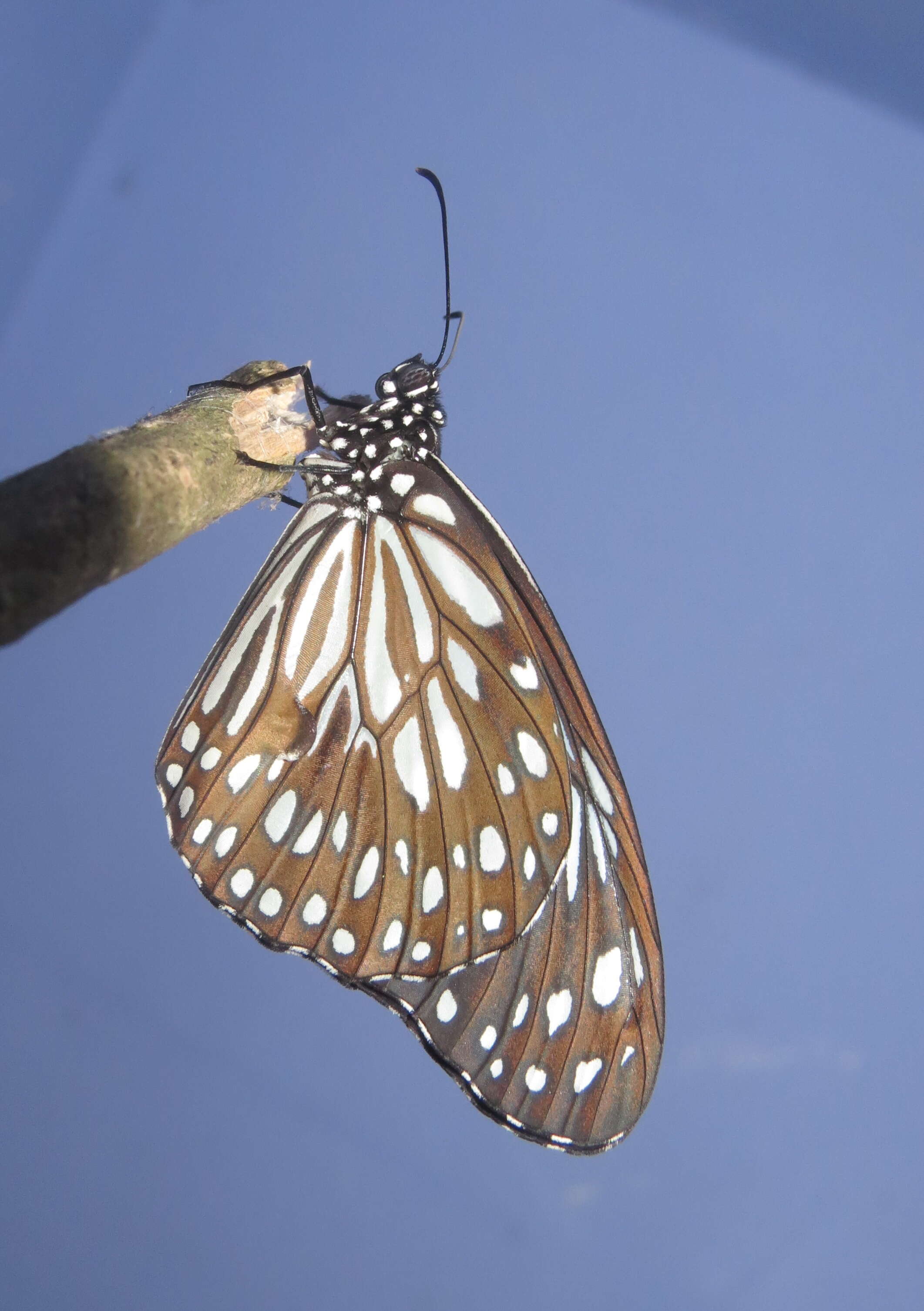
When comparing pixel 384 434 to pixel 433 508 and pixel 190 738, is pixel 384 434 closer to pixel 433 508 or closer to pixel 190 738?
pixel 433 508

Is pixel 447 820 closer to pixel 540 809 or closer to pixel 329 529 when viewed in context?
pixel 540 809

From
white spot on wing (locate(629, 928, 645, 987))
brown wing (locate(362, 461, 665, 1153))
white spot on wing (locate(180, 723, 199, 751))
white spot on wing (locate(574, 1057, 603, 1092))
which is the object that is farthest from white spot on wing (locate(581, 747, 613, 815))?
white spot on wing (locate(180, 723, 199, 751))

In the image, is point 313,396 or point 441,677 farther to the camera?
point 441,677

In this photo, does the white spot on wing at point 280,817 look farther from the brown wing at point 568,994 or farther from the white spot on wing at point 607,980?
the white spot on wing at point 607,980

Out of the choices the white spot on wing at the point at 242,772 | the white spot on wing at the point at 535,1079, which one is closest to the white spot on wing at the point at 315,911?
the white spot on wing at the point at 242,772

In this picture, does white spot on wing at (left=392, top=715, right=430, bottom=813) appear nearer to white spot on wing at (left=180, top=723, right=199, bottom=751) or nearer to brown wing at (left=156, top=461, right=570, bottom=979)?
brown wing at (left=156, top=461, right=570, bottom=979)

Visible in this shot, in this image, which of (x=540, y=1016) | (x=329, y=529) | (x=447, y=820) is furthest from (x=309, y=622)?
(x=540, y=1016)
